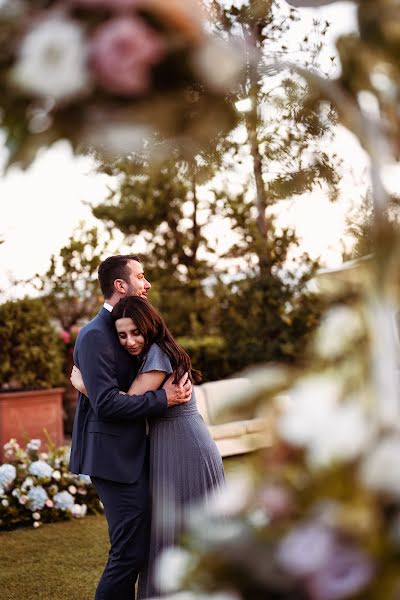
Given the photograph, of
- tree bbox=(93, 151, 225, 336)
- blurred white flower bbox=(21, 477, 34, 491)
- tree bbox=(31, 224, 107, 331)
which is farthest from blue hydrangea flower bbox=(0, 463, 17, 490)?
tree bbox=(93, 151, 225, 336)

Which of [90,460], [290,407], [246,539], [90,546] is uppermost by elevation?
[290,407]

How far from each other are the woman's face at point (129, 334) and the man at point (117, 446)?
58 mm

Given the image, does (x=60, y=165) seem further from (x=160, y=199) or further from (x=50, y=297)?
(x=160, y=199)

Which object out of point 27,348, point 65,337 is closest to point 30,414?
point 27,348

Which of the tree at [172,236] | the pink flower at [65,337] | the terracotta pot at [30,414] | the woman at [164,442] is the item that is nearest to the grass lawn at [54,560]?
the woman at [164,442]

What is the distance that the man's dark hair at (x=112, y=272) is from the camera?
3.42 m

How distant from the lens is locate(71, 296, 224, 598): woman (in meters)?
3.08

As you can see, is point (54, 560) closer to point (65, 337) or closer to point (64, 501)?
point (64, 501)

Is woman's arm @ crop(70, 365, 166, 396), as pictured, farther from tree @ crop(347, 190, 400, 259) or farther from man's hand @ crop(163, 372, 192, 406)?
tree @ crop(347, 190, 400, 259)

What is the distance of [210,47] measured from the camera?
0.95m

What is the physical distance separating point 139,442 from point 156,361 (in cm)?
37

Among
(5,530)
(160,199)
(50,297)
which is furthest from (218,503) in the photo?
(160,199)

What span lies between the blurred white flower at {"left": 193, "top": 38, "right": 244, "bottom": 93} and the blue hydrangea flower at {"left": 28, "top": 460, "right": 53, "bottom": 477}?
5279mm

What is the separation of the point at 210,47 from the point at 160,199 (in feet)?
42.0
